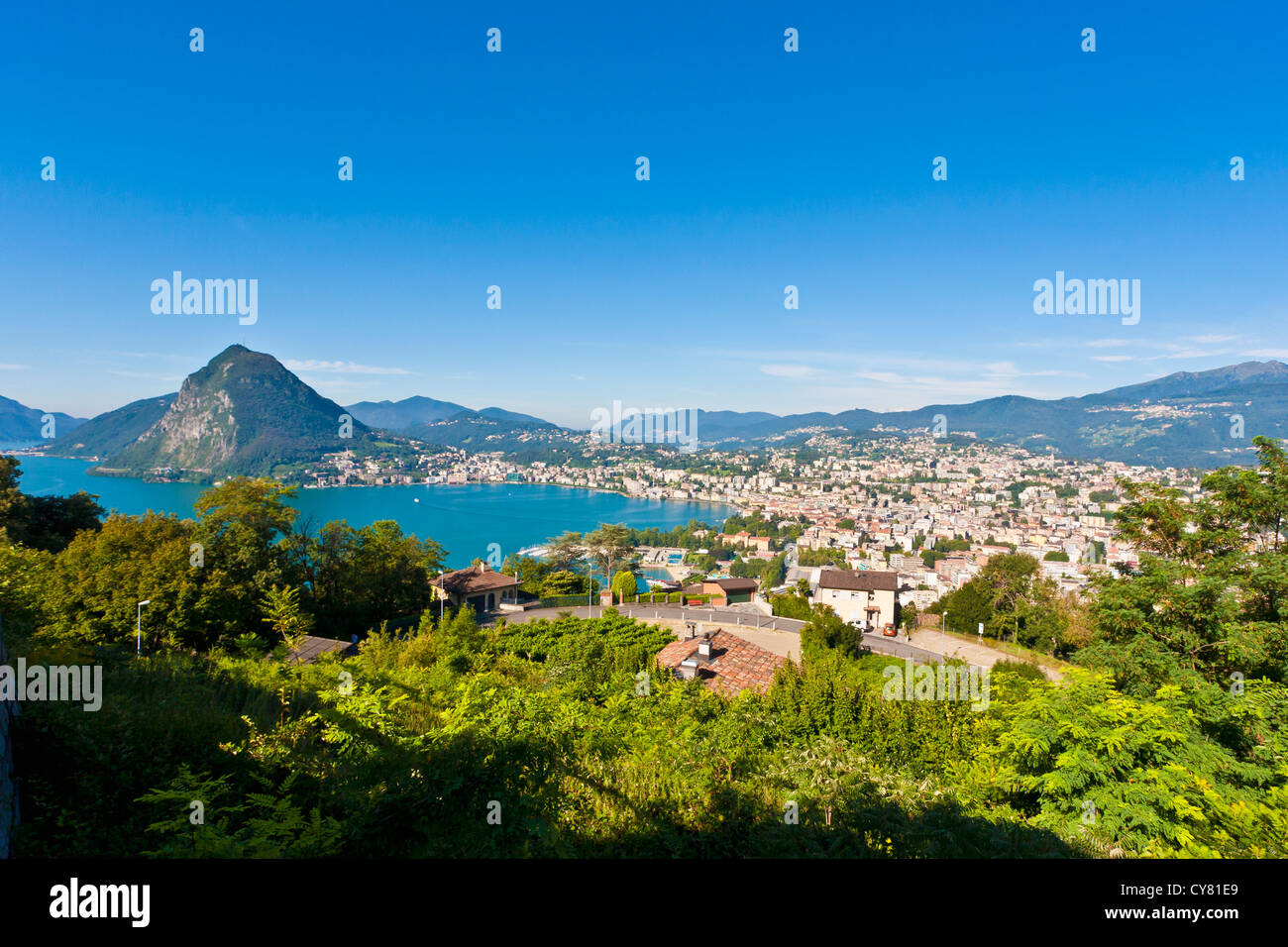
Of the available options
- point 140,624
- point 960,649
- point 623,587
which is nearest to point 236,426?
point 623,587

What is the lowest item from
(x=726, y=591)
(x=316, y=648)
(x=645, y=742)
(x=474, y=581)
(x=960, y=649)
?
(x=960, y=649)

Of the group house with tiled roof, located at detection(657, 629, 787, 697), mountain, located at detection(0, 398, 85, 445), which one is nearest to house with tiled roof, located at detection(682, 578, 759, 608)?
house with tiled roof, located at detection(657, 629, 787, 697)

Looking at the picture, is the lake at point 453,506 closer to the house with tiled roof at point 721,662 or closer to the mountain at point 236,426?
the mountain at point 236,426

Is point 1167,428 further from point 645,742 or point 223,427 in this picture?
point 223,427

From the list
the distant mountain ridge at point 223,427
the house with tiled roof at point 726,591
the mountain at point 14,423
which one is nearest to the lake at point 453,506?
the mountain at point 14,423

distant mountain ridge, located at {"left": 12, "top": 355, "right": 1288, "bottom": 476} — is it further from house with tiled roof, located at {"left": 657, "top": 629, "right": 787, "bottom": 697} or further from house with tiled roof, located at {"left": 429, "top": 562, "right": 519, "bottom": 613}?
house with tiled roof, located at {"left": 657, "top": 629, "right": 787, "bottom": 697}
